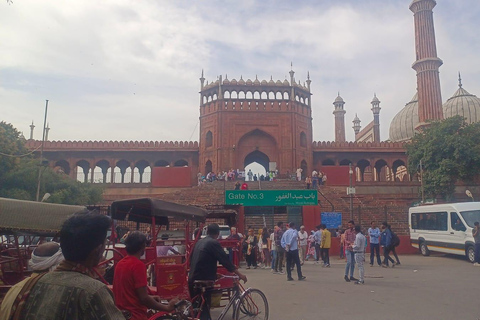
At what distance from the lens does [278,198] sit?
704 inches

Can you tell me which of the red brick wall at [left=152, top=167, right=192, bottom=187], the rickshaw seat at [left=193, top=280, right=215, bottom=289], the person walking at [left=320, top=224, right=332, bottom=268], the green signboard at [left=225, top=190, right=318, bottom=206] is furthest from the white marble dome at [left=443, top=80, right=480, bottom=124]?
the rickshaw seat at [left=193, top=280, right=215, bottom=289]

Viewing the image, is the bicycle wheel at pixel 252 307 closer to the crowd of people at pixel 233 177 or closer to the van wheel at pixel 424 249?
the van wheel at pixel 424 249

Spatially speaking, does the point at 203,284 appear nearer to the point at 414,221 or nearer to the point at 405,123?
the point at 414,221

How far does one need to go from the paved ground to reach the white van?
2150 millimetres

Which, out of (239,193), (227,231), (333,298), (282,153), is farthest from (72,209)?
(282,153)

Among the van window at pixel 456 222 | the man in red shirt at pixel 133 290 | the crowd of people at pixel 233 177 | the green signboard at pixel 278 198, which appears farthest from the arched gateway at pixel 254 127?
the man in red shirt at pixel 133 290

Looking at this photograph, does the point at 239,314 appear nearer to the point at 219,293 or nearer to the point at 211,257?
the point at 219,293

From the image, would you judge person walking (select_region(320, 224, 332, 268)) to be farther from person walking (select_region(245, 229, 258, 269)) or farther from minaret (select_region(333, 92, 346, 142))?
minaret (select_region(333, 92, 346, 142))

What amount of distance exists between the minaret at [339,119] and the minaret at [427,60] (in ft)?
59.1

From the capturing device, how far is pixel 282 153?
110 ft

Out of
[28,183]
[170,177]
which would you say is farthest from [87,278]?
[170,177]

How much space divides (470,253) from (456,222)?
120cm

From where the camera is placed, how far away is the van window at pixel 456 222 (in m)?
13.4

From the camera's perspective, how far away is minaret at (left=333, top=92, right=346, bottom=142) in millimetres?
54250
